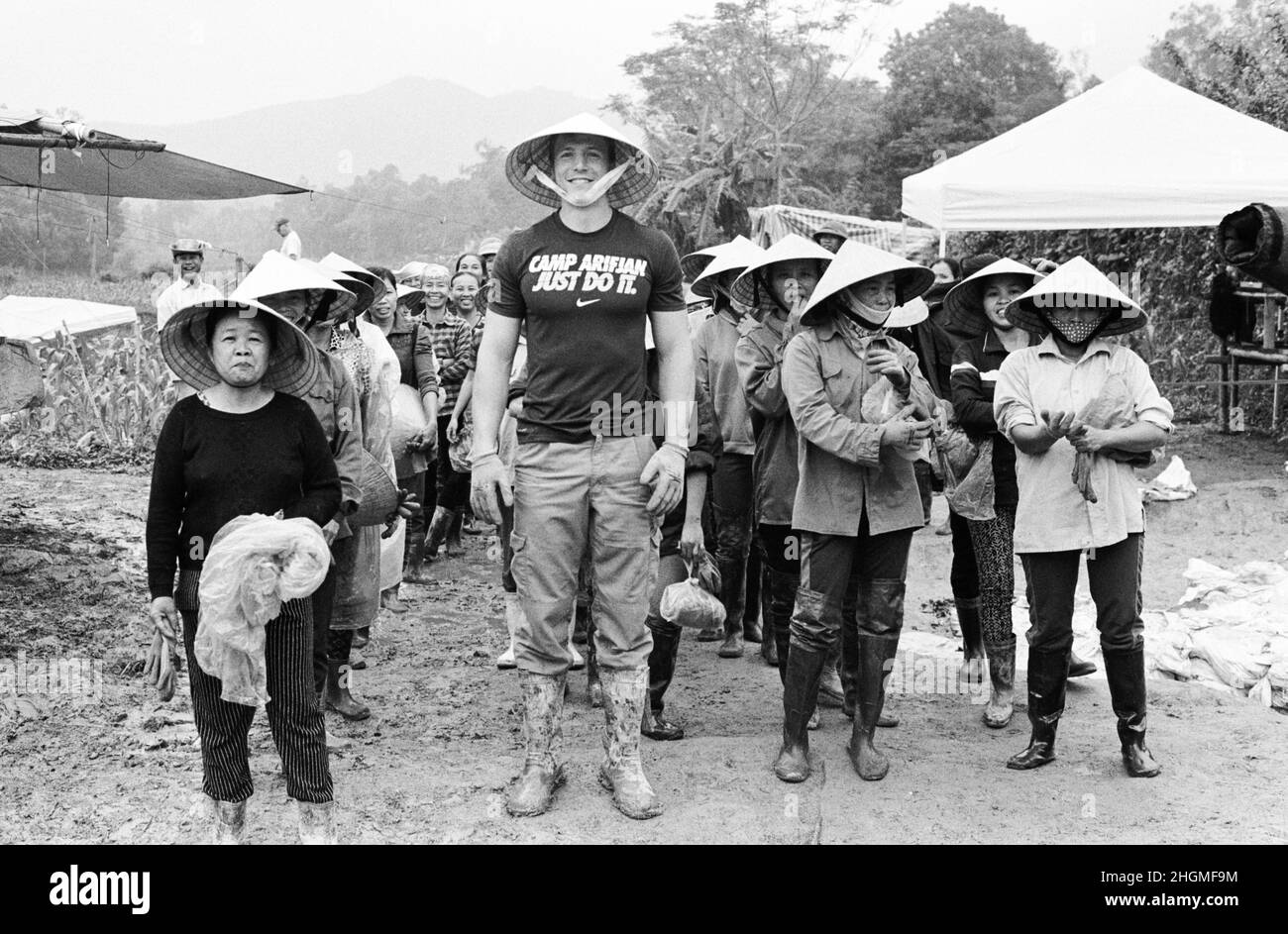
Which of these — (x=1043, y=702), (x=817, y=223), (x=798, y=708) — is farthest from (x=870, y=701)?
(x=817, y=223)

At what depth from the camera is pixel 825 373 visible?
14.9 ft

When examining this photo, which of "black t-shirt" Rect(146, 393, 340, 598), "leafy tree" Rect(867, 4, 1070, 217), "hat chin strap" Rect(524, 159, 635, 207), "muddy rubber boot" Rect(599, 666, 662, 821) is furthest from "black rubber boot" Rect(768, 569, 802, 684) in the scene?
"leafy tree" Rect(867, 4, 1070, 217)

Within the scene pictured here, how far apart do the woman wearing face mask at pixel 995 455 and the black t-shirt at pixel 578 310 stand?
5.58 ft

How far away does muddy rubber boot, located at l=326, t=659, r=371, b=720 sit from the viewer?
5.29m

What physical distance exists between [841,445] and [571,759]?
62.7 inches

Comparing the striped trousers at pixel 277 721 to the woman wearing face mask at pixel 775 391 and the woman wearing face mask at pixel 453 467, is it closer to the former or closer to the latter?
the woman wearing face mask at pixel 775 391

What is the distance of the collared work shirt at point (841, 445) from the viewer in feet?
14.4

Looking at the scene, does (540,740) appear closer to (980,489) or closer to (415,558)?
(980,489)

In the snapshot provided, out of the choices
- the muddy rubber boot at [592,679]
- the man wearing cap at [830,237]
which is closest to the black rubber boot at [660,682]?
the muddy rubber boot at [592,679]

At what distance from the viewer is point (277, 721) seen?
11.6ft

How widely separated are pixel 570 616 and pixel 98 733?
2.16m

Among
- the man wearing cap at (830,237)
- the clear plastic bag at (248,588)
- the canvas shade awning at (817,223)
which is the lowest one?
the clear plastic bag at (248,588)
